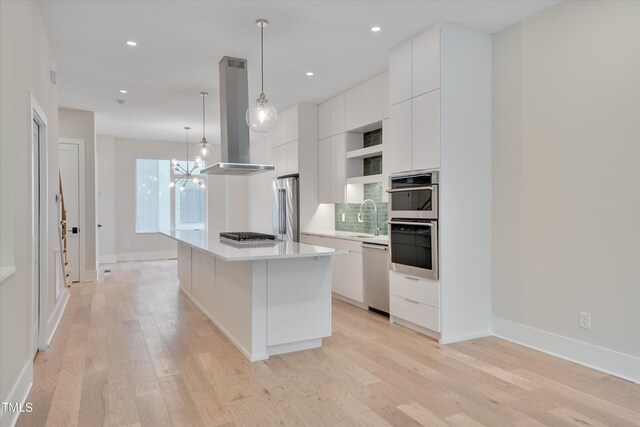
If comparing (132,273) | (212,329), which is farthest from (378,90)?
(132,273)

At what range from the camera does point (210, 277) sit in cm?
434

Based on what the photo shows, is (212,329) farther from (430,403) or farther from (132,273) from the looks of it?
(132,273)

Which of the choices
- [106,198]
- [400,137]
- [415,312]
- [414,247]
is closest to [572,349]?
[415,312]

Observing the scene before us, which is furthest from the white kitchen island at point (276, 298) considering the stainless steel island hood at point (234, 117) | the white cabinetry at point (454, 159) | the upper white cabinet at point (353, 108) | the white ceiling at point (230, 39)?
A: the upper white cabinet at point (353, 108)

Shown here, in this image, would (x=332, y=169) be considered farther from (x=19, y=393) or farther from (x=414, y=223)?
(x=19, y=393)

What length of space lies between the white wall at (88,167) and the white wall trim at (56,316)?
153cm

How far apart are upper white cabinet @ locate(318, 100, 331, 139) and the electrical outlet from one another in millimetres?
3944

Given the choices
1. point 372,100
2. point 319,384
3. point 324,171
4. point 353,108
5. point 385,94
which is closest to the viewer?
point 319,384

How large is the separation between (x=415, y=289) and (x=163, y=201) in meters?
7.51

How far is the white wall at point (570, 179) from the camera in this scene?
282 cm

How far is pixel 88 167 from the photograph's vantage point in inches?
258

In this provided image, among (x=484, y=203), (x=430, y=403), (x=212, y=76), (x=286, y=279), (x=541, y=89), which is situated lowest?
(x=430, y=403)

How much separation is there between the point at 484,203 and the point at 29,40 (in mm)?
3937

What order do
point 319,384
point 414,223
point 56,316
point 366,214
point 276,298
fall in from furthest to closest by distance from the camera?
point 366,214
point 56,316
point 414,223
point 276,298
point 319,384
